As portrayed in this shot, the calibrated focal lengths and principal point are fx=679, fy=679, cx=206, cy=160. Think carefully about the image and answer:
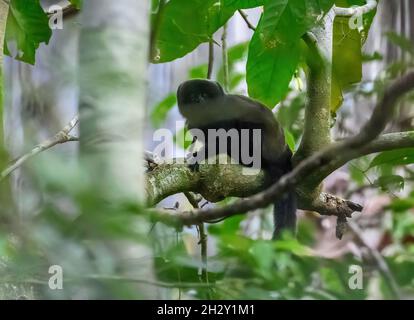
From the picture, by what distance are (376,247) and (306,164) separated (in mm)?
1164

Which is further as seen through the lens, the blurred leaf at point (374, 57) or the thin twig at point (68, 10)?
the blurred leaf at point (374, 57)

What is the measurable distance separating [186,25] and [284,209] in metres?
0.46

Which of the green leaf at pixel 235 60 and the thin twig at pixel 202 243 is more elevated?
the green leaf at pixel 235 60

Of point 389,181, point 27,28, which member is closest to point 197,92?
point 27,28

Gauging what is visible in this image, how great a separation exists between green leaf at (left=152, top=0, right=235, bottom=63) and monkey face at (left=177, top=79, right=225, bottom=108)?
0.39 metres

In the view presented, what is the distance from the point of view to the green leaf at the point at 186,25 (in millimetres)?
1245

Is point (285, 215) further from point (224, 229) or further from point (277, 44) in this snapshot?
point (224, 229)

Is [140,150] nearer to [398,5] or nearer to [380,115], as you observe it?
[380,115]

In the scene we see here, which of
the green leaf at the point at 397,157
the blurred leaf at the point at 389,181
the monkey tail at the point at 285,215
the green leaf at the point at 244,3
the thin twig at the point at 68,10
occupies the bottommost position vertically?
the monkey tail at the point at 285,215

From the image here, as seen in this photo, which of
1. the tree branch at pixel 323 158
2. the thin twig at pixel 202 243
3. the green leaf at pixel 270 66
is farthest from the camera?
the green leaf at pixel 270 66

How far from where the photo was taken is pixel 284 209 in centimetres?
147

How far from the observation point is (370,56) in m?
1.72

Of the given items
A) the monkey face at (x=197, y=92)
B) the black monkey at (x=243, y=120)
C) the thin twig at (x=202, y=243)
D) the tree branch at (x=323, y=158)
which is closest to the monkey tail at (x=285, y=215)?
the black monkey at (x=243, y=120)

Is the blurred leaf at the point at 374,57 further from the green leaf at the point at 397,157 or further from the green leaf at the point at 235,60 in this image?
the green leaf at the point at 397,157
